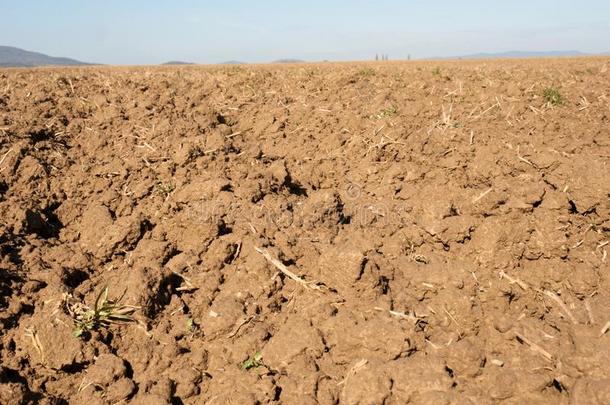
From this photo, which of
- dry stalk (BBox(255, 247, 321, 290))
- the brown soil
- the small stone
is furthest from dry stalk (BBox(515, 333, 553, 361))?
dry stalk (BBox(255, 247, 321, 290))

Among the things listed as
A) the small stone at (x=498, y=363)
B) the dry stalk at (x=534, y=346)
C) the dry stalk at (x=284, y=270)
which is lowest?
the small stone at (x=498, y=363)

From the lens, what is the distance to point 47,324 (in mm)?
2074

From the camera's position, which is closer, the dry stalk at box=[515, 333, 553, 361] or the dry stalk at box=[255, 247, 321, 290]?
the dry stalk at box=[515, 333, 553, 361]

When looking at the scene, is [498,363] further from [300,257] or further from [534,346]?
[300,257]

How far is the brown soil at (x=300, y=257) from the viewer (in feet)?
6.55

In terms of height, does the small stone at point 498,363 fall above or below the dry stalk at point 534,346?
below

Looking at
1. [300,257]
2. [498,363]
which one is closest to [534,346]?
[498,363]

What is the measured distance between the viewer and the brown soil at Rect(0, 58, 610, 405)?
6.55 ft

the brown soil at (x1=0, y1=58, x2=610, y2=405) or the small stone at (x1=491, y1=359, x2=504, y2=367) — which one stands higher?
the brown soil at (x1=0, y1=58, x2=610, y2=405)

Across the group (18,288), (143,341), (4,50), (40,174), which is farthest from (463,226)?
(4,50)

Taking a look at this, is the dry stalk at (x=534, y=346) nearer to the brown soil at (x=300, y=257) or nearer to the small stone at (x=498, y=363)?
the brown soil at (x=300, y=257)

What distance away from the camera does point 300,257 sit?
2.64 meters

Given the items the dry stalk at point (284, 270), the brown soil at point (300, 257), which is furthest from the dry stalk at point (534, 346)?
the dry stalk at point (284, 270)

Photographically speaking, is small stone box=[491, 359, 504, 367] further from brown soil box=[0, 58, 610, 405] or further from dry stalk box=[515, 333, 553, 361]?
dry stalk box=[515, 333, 553, 361]
